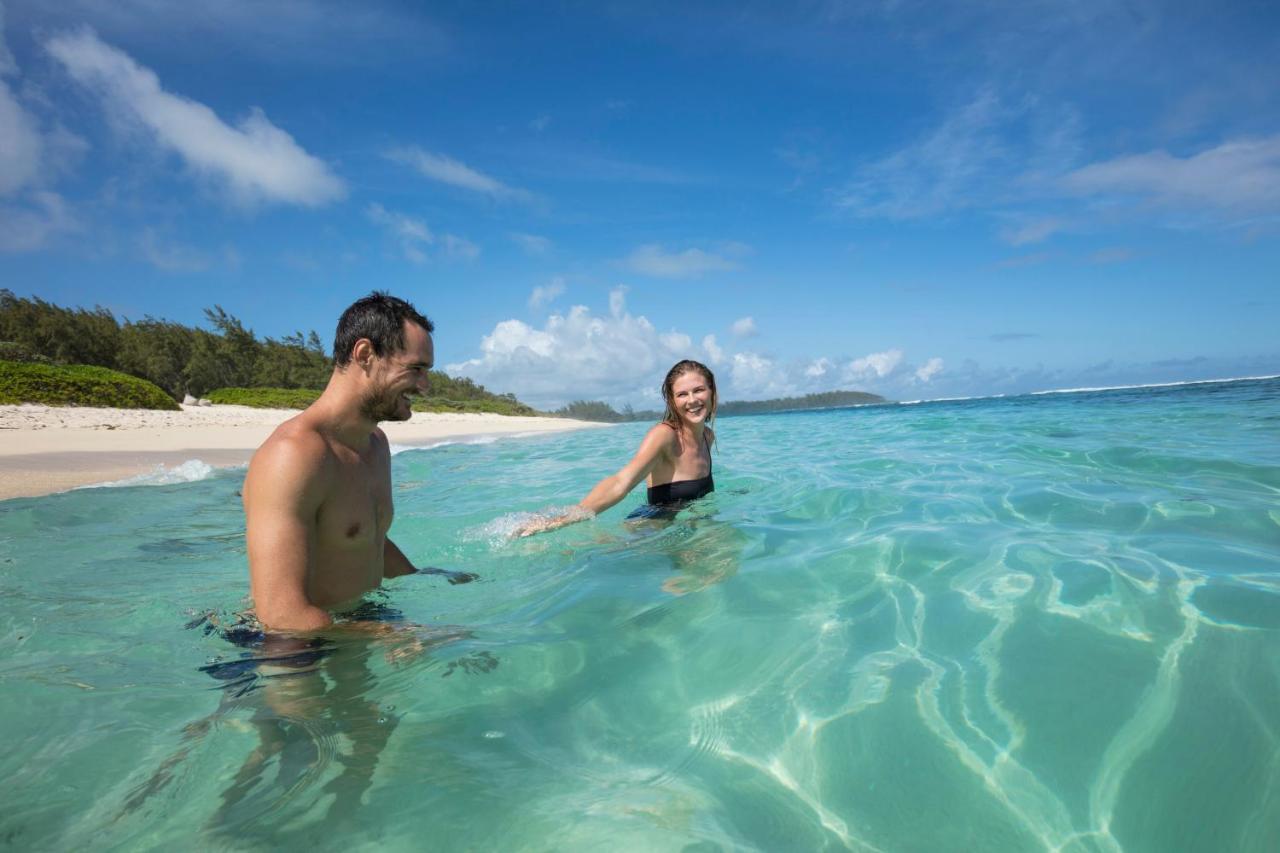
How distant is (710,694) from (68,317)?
47665 millimetres

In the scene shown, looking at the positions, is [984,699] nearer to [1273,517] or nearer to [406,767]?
[406,767]

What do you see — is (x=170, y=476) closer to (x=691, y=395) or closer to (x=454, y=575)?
(x=454, y=575)

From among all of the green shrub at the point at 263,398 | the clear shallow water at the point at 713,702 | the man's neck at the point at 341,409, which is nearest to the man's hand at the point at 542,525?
the clear shallow water at the point at 713,702

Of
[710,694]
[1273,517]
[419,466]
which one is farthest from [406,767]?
[419,466]

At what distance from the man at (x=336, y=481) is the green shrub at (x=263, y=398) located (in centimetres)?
3145

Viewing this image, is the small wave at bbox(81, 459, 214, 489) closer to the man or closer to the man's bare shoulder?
the man

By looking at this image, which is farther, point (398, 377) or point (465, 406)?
point (465, 406)

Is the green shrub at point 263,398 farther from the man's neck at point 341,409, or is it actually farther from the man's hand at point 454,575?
the man's neck at point 341,409

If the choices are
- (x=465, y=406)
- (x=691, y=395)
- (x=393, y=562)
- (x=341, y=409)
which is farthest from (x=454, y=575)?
(x=465, y=406)

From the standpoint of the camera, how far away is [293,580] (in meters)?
2.28

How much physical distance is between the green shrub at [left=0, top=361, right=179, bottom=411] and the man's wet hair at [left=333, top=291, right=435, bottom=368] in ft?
78.2

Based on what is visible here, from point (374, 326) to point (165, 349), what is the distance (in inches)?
1797

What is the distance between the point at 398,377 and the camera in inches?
102

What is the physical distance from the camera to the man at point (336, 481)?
227cm
